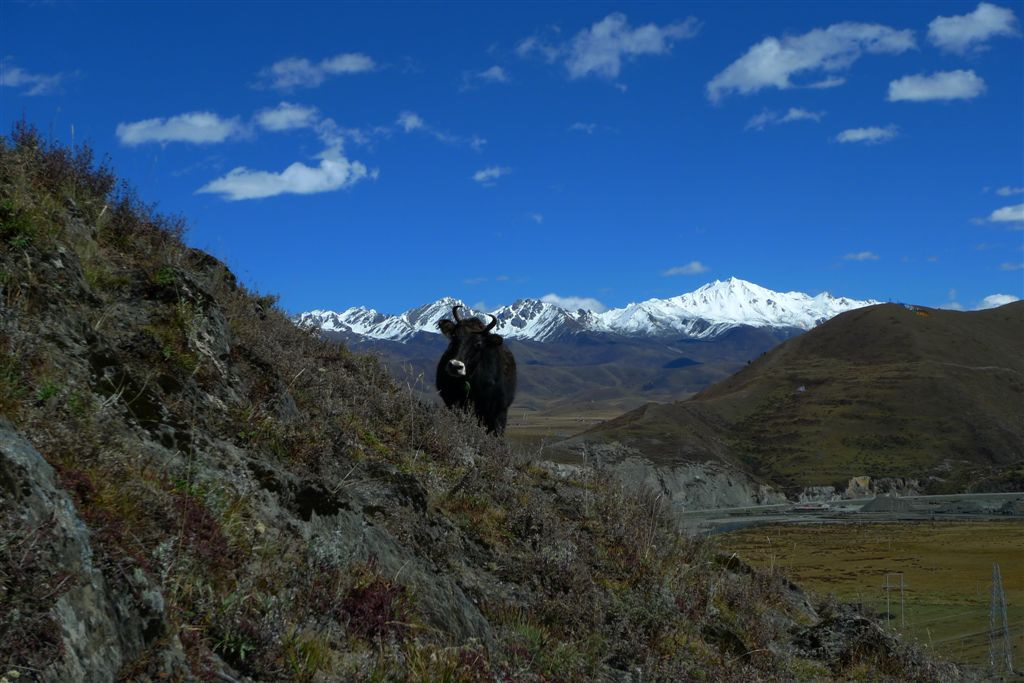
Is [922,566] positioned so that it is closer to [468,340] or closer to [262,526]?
[468,340]

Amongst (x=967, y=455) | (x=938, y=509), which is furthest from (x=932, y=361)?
(x=938, y=509)

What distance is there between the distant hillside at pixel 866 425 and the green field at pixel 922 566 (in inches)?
1493

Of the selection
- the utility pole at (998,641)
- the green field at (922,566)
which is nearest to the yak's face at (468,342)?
the utility pole at (998,641)

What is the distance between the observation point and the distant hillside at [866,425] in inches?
5571

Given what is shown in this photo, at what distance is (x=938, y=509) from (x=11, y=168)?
428 feet

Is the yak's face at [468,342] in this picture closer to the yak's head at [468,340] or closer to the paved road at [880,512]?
the yak's head at [468,340]

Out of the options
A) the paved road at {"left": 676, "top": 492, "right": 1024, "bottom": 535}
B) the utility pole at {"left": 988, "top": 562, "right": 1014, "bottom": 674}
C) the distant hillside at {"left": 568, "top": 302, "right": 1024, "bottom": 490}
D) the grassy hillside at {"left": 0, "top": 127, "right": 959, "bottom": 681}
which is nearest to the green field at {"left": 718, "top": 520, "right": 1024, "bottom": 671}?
the utility pole at {"left": 988, "top": 562, "right": 1014, "bottom": 674}

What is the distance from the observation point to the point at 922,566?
233ft

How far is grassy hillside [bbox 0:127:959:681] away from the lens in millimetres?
3615

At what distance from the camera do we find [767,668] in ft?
25.0

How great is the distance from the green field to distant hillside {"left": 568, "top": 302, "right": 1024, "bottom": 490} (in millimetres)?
37921

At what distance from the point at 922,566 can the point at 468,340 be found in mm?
68715

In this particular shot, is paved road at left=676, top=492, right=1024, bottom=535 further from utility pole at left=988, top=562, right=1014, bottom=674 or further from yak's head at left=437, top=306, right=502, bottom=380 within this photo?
yak's head at left=437, top=306, right=502, bottom=380

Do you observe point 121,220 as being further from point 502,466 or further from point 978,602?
point 978,602
